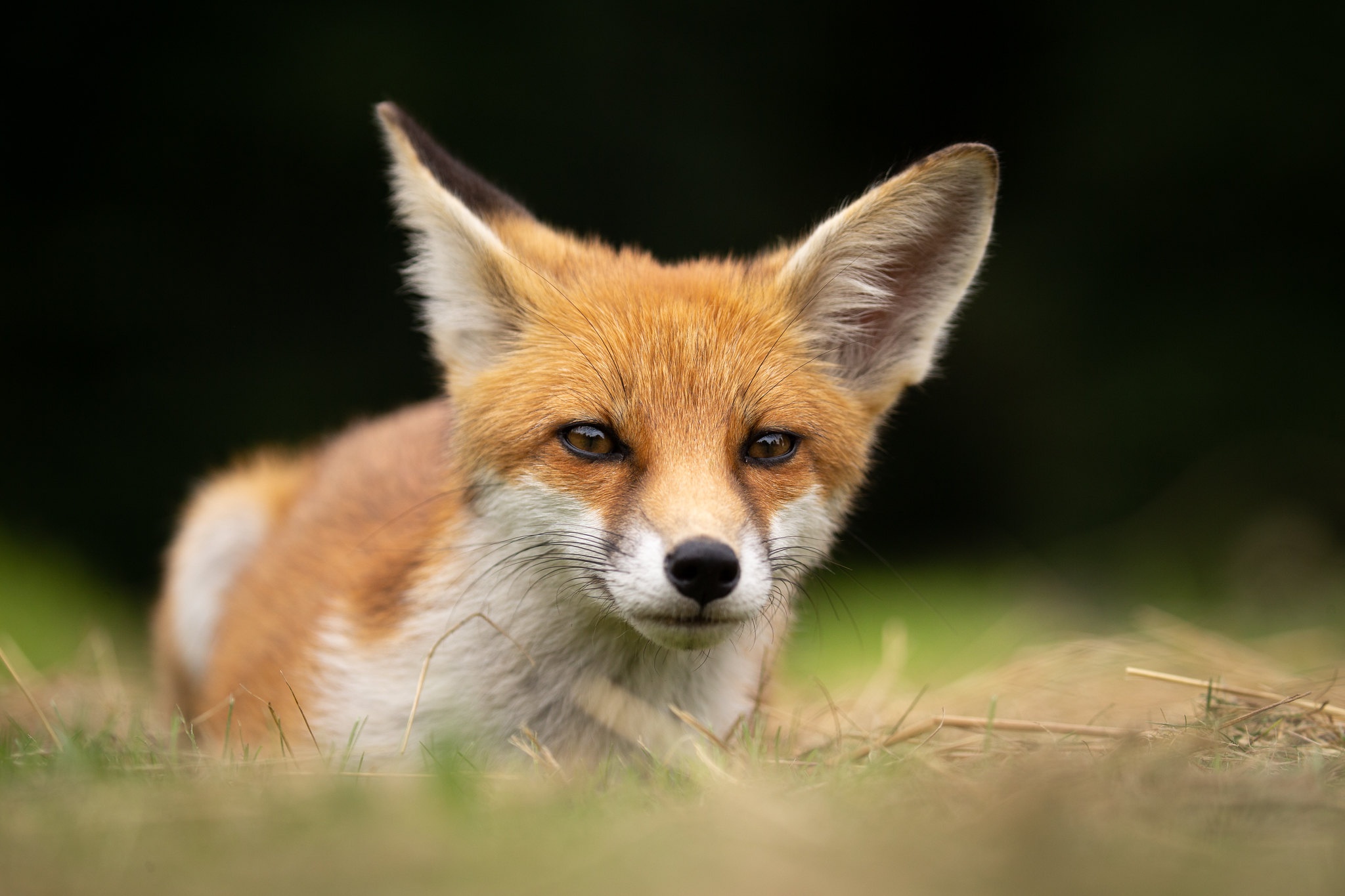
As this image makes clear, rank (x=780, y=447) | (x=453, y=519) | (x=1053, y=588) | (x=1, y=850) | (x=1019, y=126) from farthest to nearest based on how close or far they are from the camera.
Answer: (x=1019, y=126), (x=1053, y=588), (x=453, y=519), (x=780, y=447), (x=1, y=850)

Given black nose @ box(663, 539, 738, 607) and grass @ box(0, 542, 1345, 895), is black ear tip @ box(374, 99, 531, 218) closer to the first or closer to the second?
black nose @ box(663, 539, 738, 607)

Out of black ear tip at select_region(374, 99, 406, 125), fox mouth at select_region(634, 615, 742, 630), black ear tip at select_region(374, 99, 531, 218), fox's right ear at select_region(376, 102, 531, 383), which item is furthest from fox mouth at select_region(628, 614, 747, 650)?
black ear tip at select_region(374, 99, 406, 125)

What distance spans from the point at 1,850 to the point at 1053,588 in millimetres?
6783

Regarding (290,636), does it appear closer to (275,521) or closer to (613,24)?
(275,521)

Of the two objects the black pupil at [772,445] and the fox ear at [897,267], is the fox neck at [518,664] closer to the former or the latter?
the black pupil at [772,445]

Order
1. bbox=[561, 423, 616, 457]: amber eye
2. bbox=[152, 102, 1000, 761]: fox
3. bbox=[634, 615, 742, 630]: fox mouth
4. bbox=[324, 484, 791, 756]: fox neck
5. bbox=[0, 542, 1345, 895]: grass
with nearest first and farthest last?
bbox=[0, 542, 1345, 895]: grass → bbox=[634, 615, 742, 630]: fox mouth → bbox=[152, 102, 1000, 761]: fox → bbox=[561, 423, 616, 457]: amber eye → bbox=[324, 484, 791, 756]: fox neck

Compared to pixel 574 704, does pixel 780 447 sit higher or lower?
higher

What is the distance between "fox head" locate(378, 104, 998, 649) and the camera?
2.92 m

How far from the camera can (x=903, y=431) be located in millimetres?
9469

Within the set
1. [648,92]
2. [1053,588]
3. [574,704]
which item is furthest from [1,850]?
[648,92]

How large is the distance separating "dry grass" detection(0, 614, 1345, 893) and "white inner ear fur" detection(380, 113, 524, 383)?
1.29 meters

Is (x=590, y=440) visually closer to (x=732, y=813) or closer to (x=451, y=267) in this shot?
(x=451, y=267)

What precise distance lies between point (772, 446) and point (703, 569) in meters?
0.68

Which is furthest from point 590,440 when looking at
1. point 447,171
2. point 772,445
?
point 447,171
